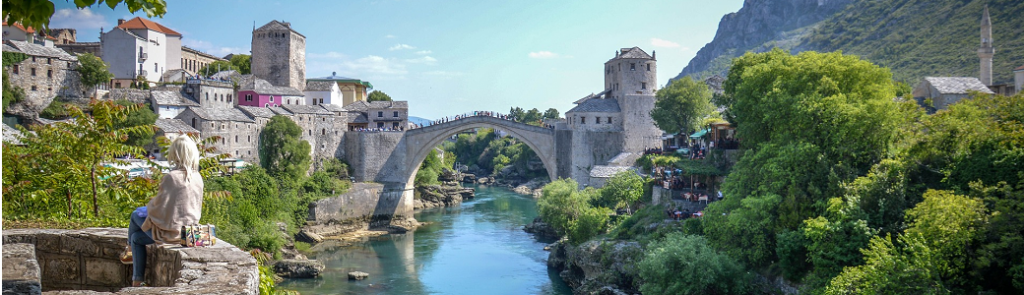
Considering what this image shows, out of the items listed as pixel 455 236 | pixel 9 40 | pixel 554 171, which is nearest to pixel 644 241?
pixel 455 236

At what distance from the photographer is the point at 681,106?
38.4 m

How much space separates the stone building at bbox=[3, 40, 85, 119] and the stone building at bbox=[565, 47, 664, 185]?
79.0ft

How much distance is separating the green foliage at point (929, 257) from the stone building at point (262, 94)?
112 ft

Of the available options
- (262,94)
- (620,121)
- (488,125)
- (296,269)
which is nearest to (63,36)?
(262,94)

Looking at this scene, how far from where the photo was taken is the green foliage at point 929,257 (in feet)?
47.9

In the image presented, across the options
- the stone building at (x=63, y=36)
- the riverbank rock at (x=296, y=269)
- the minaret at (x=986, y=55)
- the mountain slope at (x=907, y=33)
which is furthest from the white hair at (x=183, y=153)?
the stone building at (x=63, y=36)

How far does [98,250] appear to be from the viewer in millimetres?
5613

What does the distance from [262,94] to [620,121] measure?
19.7 meters

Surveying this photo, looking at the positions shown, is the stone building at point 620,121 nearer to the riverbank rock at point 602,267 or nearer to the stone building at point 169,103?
the riverbank rock at point 602,267

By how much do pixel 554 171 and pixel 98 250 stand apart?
3872cm

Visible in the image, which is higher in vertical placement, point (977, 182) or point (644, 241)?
point (977, 182)

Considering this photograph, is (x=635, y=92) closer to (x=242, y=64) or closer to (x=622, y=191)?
(x=622, y=191)

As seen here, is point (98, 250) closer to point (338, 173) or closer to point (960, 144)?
point (960, 144)

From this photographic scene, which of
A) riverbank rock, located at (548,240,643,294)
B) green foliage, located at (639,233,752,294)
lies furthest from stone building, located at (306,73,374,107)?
green foliage, located at (639,233,752,294)
